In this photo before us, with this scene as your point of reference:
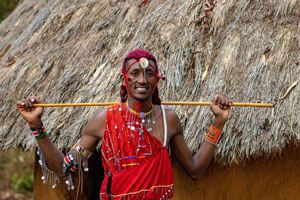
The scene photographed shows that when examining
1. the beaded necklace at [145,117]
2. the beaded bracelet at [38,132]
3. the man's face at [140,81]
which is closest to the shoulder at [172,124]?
the beaded necklace at [145,117]

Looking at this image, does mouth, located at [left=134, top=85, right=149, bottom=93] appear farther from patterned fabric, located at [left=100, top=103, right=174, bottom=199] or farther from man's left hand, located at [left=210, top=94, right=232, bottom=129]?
man's left hand, located at [left=210, top=94, right=232, bottom=129]

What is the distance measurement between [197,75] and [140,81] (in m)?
1.17

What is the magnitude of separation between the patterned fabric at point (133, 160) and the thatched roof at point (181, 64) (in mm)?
718

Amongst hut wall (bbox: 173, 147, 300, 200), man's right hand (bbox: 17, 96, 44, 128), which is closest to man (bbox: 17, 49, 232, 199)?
man's right hand (bbox: 17, 96, 44, 128)

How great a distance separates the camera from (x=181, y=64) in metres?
3.97

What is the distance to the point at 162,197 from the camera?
279 centimetres

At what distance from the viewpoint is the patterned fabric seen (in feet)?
9.02

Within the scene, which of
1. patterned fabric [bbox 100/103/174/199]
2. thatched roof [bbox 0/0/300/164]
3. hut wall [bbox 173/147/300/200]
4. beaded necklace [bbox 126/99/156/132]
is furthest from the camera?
hut wall [bbox 173/147/300/200]

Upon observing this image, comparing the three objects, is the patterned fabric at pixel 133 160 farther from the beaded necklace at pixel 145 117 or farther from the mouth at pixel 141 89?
the mouth at pixel 141 89

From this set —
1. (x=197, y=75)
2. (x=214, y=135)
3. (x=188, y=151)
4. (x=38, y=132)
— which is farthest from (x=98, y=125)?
(x=197, y=75)

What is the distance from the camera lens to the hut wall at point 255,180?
3543mm

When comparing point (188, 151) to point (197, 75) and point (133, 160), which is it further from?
point (197, 75)

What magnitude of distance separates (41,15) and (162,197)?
12.4 feet

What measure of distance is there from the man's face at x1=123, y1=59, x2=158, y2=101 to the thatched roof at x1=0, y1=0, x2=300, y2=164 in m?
→ 0.85
